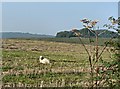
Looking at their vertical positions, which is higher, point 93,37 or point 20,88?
point 93,37

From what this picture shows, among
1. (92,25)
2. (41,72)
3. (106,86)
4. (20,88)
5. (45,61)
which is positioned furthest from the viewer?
(45,61)

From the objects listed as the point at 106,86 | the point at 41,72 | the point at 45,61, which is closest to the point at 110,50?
the point at 106,86

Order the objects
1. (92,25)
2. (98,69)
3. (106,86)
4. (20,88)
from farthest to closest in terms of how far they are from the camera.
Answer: (20,88) < (106,86) < (98,69) < (92,25)

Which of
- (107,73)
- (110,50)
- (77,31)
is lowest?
(107,73)

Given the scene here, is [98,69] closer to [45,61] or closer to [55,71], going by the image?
[55,71]

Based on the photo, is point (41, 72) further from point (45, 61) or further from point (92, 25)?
point (92, 25)

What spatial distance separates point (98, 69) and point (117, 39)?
0.75 m

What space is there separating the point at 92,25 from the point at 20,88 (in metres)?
3.99

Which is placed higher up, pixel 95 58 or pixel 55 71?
pixel 95 58

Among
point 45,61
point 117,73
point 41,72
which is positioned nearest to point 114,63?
point 117,73

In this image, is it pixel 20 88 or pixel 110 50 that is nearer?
pixel 110 50

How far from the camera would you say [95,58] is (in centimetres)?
615

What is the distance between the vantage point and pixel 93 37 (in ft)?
20.5

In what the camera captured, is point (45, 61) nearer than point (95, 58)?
No
